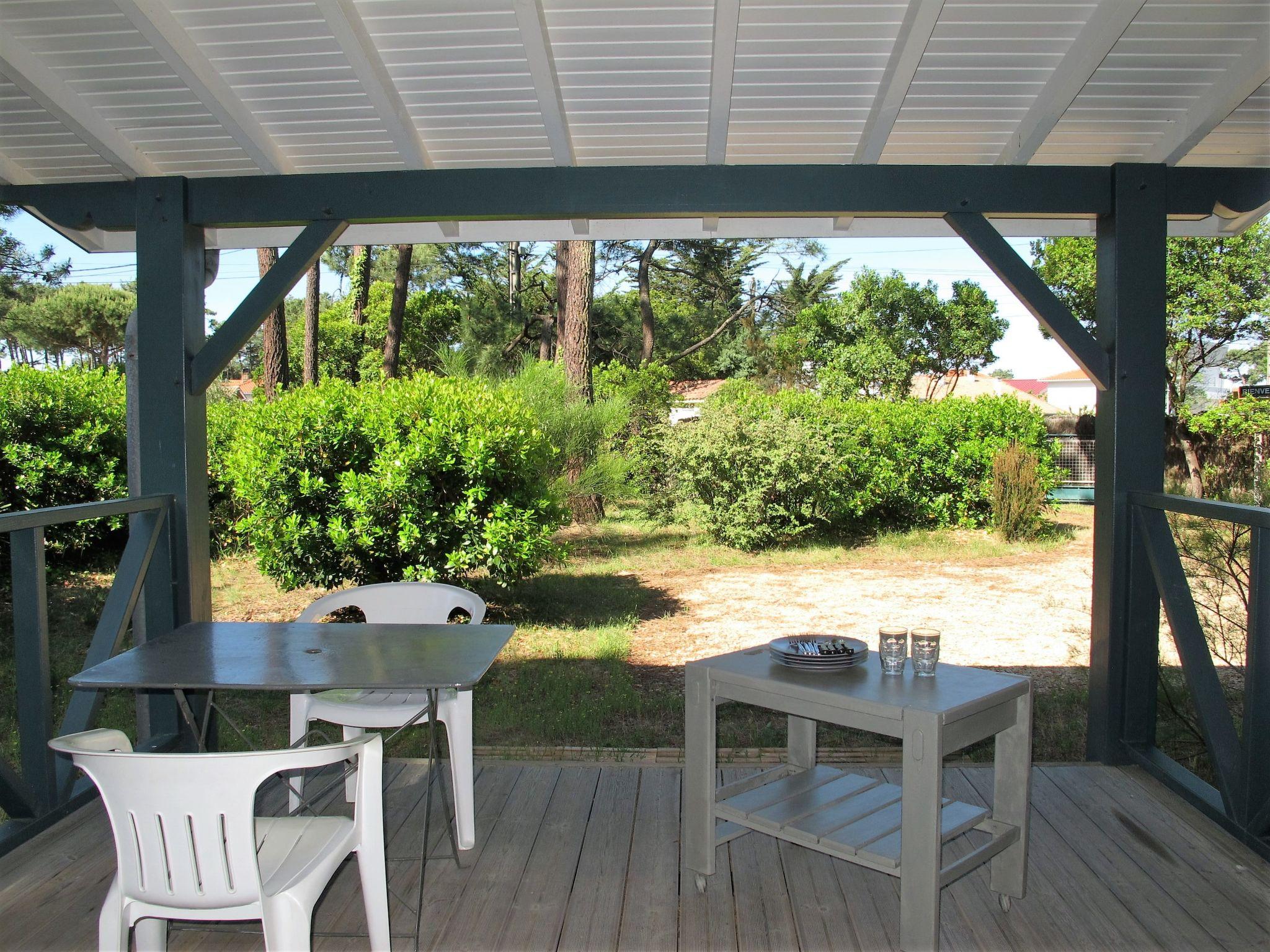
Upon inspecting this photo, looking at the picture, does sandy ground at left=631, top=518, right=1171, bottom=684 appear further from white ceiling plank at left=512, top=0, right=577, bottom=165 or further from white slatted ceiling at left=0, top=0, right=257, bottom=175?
white slatted ceiling at left=0, top=0, right=257, bottom=175

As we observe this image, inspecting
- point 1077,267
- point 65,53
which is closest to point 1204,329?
point 1077,267

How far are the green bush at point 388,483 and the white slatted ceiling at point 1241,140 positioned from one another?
3.76 m

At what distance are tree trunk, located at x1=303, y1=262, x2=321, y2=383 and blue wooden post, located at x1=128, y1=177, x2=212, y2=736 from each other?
9.34 m

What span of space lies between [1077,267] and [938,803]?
13134 millimetres

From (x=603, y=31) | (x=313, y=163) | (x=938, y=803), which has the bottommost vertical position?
(x=938, y=803)

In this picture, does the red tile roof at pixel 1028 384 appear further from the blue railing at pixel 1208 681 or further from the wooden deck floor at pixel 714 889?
the wooden deck floor at pixel 714 889

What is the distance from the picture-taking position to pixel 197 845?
1.58 metres

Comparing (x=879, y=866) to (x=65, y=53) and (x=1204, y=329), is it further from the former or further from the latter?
(x=1204, y=329)

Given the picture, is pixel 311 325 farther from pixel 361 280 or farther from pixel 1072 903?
pixel 1072 903

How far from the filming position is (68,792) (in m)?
2.95

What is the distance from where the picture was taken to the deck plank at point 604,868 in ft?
7.25

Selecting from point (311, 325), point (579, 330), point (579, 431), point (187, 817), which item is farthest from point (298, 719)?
point (311, 325)

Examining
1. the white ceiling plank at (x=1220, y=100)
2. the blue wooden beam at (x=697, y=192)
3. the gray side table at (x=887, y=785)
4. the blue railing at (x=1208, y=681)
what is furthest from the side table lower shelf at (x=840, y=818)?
the white ceiling plank at (x=1220, y=100)

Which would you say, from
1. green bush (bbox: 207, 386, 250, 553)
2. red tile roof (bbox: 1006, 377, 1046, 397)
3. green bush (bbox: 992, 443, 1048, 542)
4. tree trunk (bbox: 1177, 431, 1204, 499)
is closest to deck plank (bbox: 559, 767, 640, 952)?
green bush (bbox: 207, 386, 250, 553)
